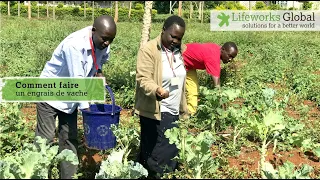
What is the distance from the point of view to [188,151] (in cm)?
336

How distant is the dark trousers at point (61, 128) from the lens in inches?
135

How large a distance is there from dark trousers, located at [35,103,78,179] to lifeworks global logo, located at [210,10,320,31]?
1189 centimetres

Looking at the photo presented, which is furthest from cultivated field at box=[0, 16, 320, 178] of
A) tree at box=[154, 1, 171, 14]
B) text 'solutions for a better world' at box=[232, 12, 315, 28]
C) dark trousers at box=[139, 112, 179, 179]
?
tree at box=[154, 1, 171, 14]

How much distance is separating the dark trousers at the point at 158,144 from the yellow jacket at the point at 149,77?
14 cm

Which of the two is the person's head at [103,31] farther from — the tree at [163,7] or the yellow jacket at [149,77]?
the tree at [163,7]

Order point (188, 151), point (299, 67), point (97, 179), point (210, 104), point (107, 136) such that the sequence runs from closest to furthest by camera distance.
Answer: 1. point (97, 179)
2. point (188, 151)
3. point (107, 136)
4. point (210, 104)
5. point (299, 67)

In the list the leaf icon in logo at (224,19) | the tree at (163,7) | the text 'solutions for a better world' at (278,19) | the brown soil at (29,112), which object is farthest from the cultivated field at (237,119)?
the tree at (163,7)

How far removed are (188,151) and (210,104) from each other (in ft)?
5.14

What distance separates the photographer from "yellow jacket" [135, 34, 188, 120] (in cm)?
332

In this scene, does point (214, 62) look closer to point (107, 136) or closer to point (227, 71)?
point (107, 136)

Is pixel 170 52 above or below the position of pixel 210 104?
above

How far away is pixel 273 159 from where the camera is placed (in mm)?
4176

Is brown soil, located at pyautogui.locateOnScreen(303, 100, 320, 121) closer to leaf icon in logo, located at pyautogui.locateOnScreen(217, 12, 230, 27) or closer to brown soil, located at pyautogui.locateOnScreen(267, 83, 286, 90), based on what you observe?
brown soil, located at pyautogui.locateOnScreen(267, 83, 286, 90)

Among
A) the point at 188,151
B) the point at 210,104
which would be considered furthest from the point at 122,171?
the point at 210,104
